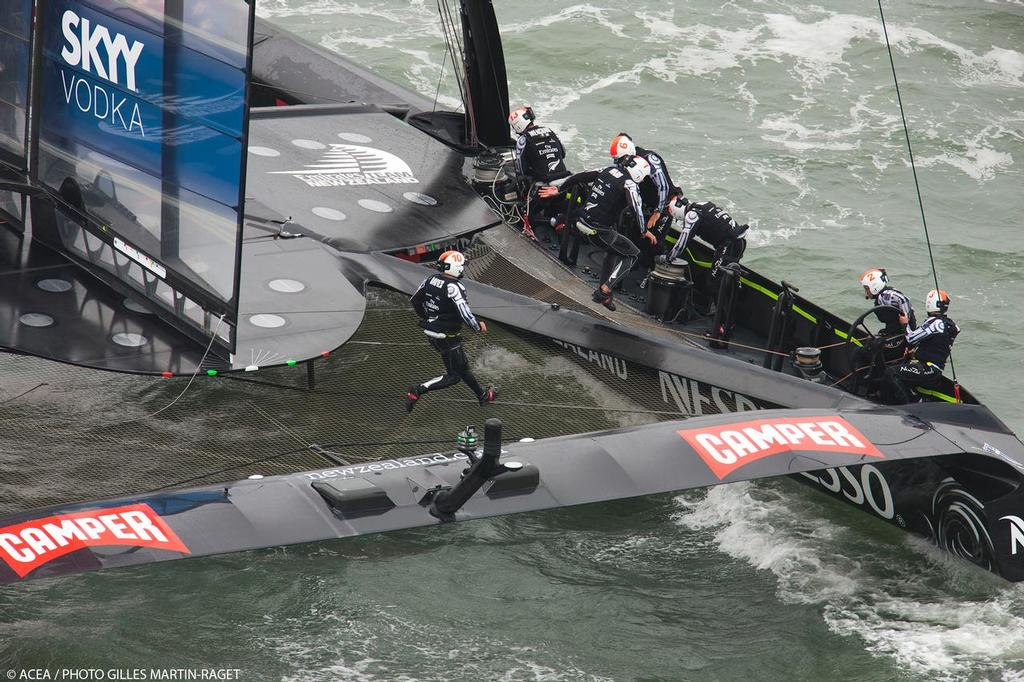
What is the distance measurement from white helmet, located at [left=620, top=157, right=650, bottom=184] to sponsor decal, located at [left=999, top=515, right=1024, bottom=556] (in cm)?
434

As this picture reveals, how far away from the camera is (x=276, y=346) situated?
28.9 feet

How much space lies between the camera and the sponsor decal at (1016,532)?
8.59 m

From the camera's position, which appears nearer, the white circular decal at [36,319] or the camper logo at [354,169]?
the white circular decal at [36,319]

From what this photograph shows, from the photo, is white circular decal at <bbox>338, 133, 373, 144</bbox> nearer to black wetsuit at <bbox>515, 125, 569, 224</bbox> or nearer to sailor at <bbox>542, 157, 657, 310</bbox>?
black wetsuit at <bbox>515, 125, 569, 224</bbox>

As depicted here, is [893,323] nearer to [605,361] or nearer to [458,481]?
[605,361]

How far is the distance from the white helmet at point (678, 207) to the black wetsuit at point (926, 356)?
2435 millimetres

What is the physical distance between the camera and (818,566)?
9.47 m

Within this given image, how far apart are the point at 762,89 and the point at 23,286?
566 inches

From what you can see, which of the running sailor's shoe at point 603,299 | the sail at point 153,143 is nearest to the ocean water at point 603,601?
the running sailor's shoe at point 603,299

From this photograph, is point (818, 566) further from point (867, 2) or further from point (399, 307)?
point (867, 2)

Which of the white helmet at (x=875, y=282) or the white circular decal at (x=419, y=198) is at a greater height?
the white helmet at (x=875, y=282)

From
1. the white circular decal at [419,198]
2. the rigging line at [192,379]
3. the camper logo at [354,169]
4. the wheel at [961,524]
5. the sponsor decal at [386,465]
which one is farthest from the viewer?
the camper logo at [354,169]

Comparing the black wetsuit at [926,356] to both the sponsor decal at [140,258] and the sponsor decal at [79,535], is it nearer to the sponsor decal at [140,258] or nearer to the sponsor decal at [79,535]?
the sponsor decal at [140,258]

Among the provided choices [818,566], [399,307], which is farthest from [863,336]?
[399,307]
